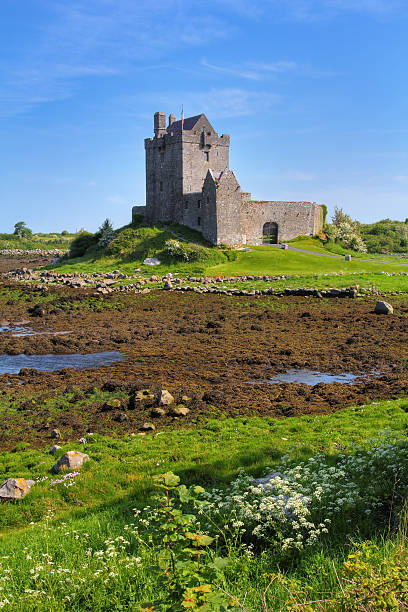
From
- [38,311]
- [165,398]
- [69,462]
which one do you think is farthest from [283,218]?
[69,462]


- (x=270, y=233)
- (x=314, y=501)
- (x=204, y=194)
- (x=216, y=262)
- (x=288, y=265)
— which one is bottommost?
(x=314, y=501)

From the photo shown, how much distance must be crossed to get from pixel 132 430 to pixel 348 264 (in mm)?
41261

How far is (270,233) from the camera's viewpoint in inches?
2499

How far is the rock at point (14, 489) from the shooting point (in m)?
9.66

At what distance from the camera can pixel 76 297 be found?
36969 mm

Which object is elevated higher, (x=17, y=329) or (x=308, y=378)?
(x=17, y=329)

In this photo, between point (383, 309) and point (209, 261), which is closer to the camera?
point (383, 309)

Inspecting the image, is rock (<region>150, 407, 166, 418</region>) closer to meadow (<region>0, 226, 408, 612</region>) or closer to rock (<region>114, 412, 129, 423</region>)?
meadow (<region>0, 226, 408, 612</region>)

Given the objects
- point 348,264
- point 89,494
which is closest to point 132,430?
point 89,494

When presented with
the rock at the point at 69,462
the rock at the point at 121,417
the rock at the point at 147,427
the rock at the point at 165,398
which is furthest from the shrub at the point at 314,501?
the rock at the point at 165,398

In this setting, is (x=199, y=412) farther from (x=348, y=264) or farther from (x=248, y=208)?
(x=248, y=208)

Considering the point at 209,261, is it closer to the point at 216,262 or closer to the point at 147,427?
the point at 216,262

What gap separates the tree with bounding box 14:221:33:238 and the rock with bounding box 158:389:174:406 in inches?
4950

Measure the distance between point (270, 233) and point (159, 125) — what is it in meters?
19.5
